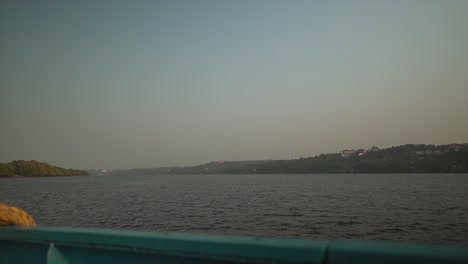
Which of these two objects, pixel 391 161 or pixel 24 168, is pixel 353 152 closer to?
pixel 391 161

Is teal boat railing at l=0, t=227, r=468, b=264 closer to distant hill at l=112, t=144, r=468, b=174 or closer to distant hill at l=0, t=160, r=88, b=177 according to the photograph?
distant hill at l=112, t=144, r=468, b=174

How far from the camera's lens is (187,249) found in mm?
1762

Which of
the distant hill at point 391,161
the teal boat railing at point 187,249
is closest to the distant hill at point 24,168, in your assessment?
the distant hill at point 391,161

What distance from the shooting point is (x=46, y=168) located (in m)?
168

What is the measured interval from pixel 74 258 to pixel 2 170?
181 meters

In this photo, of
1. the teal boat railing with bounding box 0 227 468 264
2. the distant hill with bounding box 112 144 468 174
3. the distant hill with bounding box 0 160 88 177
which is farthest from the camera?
the distant hill with bounding box 0 160 88 177

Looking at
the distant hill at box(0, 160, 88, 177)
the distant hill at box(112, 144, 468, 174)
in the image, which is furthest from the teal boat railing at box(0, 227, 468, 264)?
the distant hill at box(0, 160, 88, 177)

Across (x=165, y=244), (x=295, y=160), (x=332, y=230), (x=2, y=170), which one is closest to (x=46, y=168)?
(x=2, y=170)

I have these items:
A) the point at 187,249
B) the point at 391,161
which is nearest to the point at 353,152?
the point at 391,161

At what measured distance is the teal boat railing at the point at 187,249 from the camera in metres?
1.43

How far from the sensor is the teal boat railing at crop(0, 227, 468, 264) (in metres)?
1.43

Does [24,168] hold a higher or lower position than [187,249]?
lower

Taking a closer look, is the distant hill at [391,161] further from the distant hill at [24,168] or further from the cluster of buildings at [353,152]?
the distant hill at [24,168]

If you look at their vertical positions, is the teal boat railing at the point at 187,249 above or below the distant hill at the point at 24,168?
above
